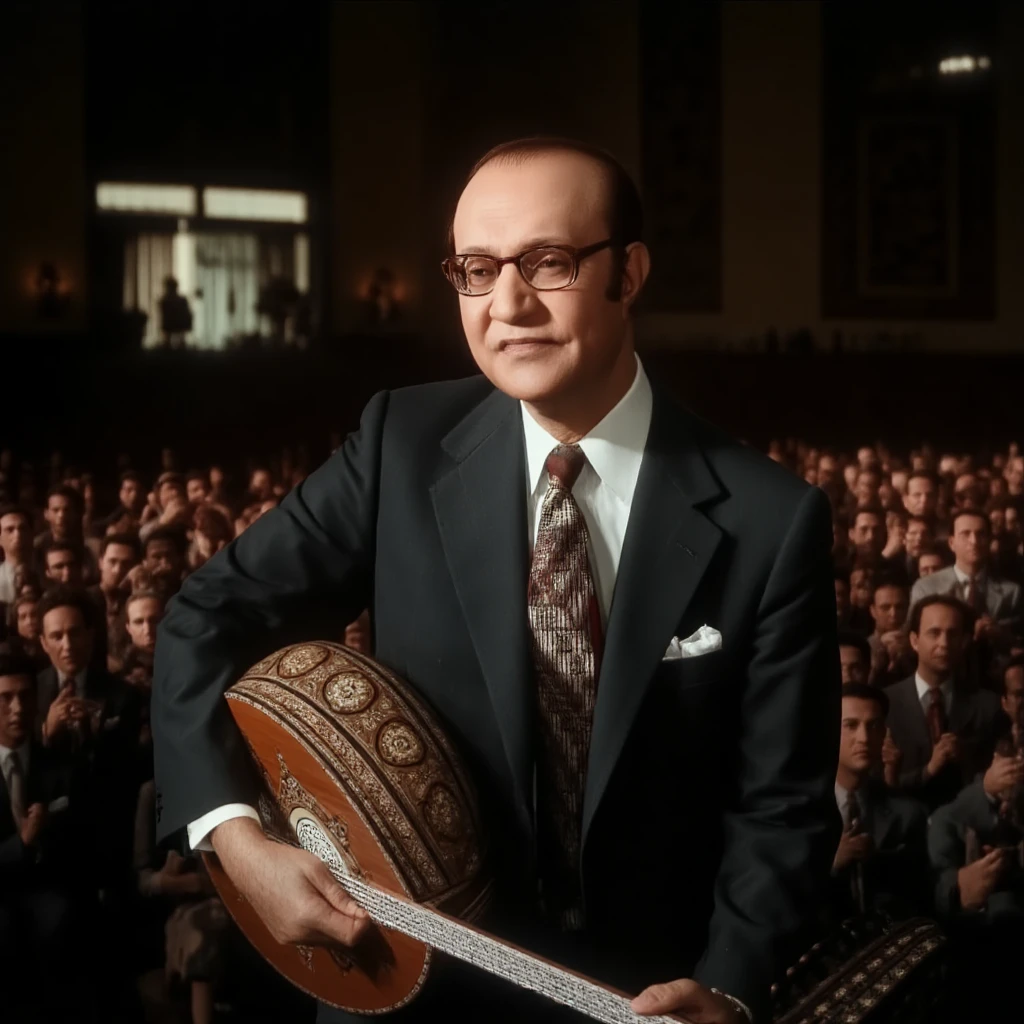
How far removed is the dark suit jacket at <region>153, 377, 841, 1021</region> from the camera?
176 cm

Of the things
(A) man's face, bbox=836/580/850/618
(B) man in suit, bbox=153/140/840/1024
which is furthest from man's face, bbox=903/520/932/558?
(B) man in suit, bbox=153/140/840/1024

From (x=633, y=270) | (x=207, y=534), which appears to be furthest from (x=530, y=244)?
(x=207, y=534)

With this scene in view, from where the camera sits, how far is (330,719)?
1.65 m

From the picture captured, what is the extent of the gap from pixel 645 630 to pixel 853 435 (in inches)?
70.2

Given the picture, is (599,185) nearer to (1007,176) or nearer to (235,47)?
(235,47)

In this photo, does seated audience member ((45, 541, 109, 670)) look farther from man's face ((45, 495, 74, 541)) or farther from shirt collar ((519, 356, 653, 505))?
shirt collar ((519, 356, 653, 505))

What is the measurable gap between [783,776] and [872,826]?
1325mm

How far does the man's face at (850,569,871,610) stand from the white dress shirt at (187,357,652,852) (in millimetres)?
1553

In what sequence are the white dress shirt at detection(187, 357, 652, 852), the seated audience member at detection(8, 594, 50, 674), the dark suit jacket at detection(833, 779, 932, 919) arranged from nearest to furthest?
the white dress shirt at detection(187, 357, 652, 852), the seated audience member at detection(8, 594, 50, 674), the dark suit jacket at detection(833, 779, 932, 919)

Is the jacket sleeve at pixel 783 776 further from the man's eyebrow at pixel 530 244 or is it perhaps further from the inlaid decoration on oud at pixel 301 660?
the inlaid decoration on oud at pixel 301 660

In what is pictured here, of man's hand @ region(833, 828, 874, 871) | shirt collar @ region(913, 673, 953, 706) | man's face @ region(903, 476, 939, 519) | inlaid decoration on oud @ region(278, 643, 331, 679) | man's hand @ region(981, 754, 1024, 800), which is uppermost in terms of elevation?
man's face @ region(903, 476, 939, 519)

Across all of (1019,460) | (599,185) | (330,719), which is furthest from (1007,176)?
(330,719)

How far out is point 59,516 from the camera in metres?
2.90

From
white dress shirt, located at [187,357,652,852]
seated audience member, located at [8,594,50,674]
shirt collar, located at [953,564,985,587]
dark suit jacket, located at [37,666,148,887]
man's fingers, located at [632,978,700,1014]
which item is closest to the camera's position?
man's fingers, located at [632,978,700,1014]
